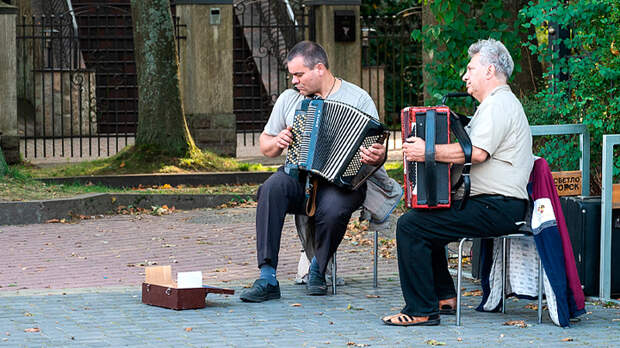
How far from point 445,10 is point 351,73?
20.0ft

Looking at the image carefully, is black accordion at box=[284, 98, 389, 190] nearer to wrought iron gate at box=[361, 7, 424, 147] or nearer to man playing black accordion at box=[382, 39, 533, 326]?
man playing black accordion at box=[382, 39, 533, 326]

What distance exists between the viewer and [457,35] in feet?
36.0

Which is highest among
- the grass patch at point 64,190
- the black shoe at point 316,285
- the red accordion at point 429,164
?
the red accordion at point 429,164

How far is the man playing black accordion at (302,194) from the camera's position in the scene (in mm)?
7090

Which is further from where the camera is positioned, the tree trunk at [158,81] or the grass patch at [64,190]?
the tree trunk at [158,81]

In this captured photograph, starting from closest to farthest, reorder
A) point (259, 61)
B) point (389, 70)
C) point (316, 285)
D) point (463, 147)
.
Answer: point (463, 147) < point (316, 285) < point (259, 61) < point (389, 70)

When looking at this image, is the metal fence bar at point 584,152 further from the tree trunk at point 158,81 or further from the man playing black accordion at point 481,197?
the tree trunk at point 158,81

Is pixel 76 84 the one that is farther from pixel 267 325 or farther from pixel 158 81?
pixel 267 325

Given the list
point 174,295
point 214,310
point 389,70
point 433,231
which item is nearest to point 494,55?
point 433,231

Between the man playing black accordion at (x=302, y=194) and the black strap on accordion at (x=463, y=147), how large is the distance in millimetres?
757

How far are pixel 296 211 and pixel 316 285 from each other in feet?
1.61

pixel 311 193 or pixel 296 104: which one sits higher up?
pixel 296 104

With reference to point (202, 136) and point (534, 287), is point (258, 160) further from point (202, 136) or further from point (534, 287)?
point (534, 287)

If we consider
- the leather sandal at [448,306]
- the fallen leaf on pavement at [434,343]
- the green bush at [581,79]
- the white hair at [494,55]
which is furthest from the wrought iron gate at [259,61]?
the fallen leaf on pavement at [434,343]
